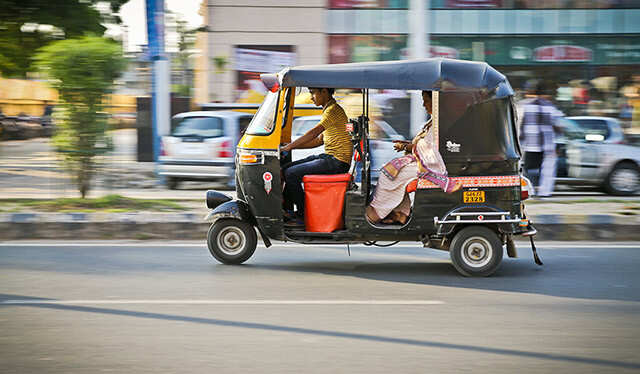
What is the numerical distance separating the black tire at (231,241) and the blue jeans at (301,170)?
21.5 inches

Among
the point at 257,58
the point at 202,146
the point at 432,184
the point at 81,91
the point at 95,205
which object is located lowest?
the point at 95,205

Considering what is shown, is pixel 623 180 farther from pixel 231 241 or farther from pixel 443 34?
pixel 443 34

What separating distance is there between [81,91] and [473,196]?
6244 millimetres

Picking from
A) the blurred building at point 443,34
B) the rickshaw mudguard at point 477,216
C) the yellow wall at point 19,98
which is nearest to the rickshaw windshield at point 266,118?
the rickshaw mudguard at point 477,216

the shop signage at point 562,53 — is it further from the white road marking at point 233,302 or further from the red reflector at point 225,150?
the white road marking at point 233,302

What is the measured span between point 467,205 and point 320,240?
1.46 metres

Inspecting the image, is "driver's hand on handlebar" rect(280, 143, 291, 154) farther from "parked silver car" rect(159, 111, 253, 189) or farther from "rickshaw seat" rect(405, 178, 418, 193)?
"parked silver car" rect(159, 111, 253, 189)

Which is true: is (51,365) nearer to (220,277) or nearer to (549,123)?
(220,277)

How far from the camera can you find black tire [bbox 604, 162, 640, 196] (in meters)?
13.7

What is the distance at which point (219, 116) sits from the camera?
47.9 feet

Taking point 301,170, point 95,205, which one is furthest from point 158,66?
point 301,170

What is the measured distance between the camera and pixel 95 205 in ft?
34.8

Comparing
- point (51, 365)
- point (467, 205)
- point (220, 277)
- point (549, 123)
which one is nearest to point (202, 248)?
point (220, 277)

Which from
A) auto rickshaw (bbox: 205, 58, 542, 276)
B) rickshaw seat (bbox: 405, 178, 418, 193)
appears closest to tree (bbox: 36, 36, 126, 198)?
auto rickshaw (bbox: 205, 58, 542, 276)
